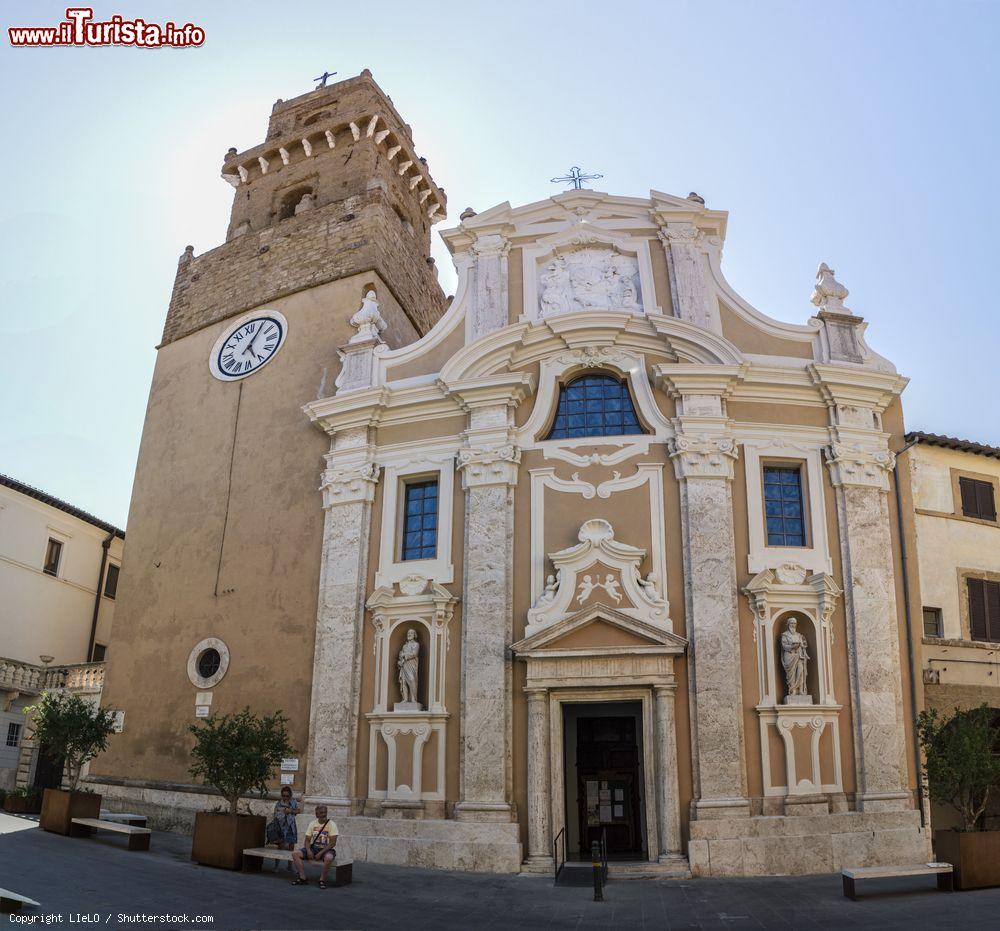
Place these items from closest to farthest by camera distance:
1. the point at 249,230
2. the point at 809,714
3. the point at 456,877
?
the point at 456,877 < the point at 809,714 < the point at 249,230

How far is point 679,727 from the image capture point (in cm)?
1573

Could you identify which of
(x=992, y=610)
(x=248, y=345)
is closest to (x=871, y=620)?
(x=992, y=610)

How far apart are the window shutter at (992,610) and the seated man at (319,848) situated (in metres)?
14.2

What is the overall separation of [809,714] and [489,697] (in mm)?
5331

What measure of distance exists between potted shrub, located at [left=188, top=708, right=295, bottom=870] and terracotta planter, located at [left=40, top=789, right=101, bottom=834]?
292 cm

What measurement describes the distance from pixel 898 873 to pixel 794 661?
4014 mm

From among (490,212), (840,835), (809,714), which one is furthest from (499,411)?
(840,835)

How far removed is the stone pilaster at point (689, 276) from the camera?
18.7 m

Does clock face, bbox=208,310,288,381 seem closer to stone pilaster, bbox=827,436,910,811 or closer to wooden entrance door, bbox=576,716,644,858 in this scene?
wooden entrance door, bbox=576,716,644,858

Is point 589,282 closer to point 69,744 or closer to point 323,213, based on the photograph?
point 323,213

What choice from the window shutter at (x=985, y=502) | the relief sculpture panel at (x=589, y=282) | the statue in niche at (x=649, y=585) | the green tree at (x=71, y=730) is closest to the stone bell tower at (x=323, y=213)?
the relief sculpture panel at (x=589, y=282)

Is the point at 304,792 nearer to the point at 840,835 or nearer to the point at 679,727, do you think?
the point at 679,727

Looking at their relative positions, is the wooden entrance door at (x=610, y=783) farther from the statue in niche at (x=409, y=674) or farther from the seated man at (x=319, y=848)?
the seated man at (x=319, y=848)

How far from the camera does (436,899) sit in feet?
41.5
